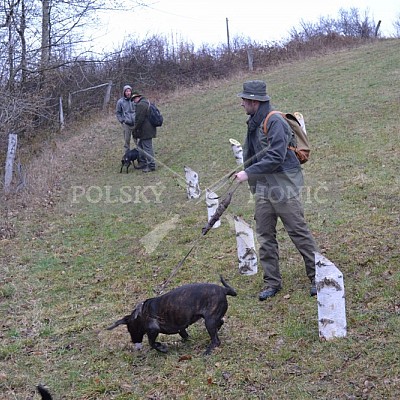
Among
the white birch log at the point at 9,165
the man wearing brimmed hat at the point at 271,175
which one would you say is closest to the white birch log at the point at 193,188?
the white birch log at the point at 9,165

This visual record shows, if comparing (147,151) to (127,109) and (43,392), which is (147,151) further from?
(43,392)

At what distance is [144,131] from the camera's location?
1489 centimetres

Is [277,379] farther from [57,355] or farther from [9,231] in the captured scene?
[9,231]

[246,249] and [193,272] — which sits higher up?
[246,249]

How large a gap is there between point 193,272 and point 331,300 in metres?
2.81

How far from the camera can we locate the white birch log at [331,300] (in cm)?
521

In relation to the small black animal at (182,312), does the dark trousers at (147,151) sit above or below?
above

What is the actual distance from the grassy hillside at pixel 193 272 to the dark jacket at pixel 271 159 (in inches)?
46.8

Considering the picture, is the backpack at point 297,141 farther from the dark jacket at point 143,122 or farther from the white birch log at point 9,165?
the white birch log at point 9,165

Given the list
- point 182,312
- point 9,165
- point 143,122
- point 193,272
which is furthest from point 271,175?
point 9,165

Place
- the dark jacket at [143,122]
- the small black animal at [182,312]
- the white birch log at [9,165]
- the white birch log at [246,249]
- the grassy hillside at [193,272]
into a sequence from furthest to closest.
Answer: the dark jacket at [143,122]
the white birch log at [9,165]
the white birch log at [246,249]
the small black animal at [182,312]
the grassy hillside at [193,272]

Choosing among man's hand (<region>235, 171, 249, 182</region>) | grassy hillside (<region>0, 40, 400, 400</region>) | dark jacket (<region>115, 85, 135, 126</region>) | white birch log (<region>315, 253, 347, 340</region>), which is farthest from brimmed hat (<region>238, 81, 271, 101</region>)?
dark jacket (<region>115, 85, 135, 126</region>)

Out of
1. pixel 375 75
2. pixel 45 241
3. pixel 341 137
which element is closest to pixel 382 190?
pixel 341 137

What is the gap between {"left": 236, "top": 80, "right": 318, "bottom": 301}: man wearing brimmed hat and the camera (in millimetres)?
5922
